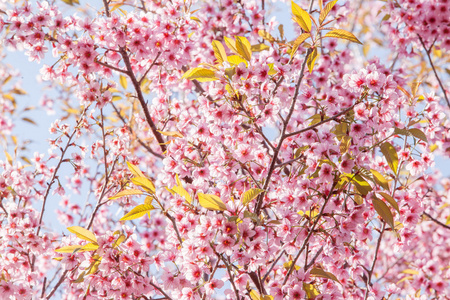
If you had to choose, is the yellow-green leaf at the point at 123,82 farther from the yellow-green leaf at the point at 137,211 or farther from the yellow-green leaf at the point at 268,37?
the yellow-green leaf at the point at 137,211

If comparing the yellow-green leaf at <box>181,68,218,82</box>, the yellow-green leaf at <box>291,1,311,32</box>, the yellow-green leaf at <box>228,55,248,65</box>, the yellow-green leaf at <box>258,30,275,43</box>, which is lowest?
the yellow-green leaf at <box>181,68,218,82</box>

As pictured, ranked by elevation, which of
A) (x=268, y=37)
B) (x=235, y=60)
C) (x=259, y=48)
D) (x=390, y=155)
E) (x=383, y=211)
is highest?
(x=268, y=37)

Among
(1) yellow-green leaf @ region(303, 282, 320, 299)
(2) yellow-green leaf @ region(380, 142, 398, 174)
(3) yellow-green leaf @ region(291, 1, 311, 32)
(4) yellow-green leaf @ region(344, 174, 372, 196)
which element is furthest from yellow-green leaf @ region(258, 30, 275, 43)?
(1) yellow-green leaf @ region(303, 282, 320, 299)

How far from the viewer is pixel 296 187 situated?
90.2 inches

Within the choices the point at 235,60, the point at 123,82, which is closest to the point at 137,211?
the point at 235,60

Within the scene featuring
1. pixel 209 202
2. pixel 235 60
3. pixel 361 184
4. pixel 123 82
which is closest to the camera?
pixel 209 202

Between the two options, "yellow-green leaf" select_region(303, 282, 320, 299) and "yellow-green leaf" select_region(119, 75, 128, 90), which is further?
"yellow-green leaf" select_region(119, 75, 128, 90)

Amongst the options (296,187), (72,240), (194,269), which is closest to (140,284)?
(194,269)

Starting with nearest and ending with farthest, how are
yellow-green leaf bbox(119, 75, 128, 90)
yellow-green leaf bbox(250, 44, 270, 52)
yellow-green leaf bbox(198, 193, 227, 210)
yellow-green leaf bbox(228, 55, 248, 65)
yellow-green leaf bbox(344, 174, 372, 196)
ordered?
yellow-green leaf bbox(198, 193, 227, 210), yellow-green leaf bbox(344, 174, 372, 196), yellow-green leaf bbox(228, 55, 248, 65), yellow-green leaf bbox(250, 44, 270, 52), yellow-green leaf bbox(119, 75, 128, 90)

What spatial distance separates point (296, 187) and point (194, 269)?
2.30 feet

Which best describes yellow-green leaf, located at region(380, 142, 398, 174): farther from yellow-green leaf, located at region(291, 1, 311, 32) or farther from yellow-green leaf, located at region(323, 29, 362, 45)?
yellow-green leaf, located at region(291, 1, 311, 32)

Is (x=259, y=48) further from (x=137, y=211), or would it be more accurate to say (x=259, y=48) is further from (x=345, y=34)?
(x=137, y=211)

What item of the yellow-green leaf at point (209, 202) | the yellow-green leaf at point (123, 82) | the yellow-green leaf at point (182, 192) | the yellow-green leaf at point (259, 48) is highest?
the yellow-green leaf at point (123, 82)

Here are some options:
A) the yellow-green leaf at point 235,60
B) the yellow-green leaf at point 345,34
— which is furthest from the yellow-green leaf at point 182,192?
the yellow-green leaf at point 345,34
